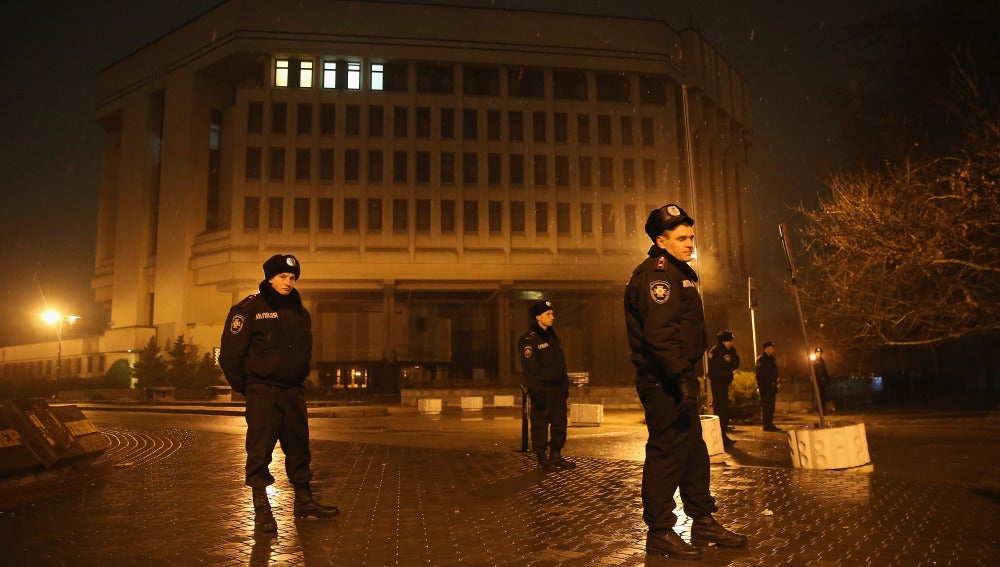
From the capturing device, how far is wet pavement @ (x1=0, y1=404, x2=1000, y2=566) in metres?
4.73

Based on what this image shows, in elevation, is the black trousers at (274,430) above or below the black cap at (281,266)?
below

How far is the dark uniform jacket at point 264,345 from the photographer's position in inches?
227

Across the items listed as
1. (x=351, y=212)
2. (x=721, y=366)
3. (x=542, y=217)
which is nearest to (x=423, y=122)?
(x=351, y=212)

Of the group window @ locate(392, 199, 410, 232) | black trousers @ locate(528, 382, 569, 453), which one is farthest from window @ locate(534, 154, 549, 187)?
black trousers @ locate(528, 382, 569, 453)

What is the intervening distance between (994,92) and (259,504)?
16.9 metres

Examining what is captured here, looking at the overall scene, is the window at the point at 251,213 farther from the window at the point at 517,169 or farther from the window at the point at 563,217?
the window at the point at 563,217

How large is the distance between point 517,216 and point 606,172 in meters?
7.47

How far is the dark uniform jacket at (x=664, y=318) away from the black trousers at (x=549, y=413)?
13.1ft

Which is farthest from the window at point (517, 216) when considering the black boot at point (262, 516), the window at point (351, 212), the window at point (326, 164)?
the black boot at point (262, 516)

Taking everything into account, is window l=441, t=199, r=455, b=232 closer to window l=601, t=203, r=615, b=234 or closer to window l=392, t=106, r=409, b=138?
window l=392, t=106, r=409, b=138

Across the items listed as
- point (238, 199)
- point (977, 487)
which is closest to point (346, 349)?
point (238, 199)

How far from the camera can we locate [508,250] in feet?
179

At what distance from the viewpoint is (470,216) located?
54.4 metres

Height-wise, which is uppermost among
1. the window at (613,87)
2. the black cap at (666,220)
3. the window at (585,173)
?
the window at (613,87)
